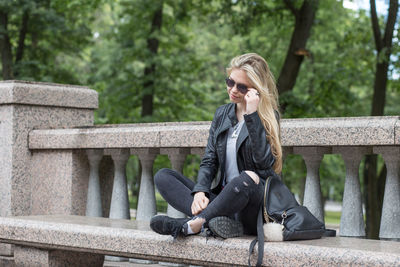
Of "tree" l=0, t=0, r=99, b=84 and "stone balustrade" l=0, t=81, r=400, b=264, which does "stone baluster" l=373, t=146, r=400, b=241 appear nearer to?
"stone balustrade" l=0, t=81, r=400, b=264

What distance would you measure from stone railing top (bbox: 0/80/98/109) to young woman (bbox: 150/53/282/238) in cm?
230

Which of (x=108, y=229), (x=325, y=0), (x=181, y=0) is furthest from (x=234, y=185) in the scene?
(x=181, y=0)

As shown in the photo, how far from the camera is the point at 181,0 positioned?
1769cm

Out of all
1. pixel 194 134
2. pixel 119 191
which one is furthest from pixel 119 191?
pixel 194 134

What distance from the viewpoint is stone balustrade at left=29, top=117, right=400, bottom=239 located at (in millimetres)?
4359

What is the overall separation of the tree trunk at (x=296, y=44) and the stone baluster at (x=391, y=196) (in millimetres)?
9844

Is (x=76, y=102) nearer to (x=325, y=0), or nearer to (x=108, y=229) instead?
(x=108, y=229)

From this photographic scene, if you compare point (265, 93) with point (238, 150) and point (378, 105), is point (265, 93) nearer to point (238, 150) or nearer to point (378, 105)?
point (238, 150)

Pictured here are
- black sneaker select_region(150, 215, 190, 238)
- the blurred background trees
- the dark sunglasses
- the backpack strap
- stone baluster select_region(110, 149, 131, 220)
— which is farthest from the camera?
the blurred background trees

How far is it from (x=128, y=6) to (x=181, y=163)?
14251 mm

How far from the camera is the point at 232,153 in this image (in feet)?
14.2

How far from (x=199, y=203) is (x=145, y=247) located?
0.55 meters

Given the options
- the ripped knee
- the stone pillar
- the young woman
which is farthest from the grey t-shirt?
the stone pillar

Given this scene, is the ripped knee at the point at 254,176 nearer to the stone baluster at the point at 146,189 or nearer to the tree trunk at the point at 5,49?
the stone baluster at the point at 146,189
